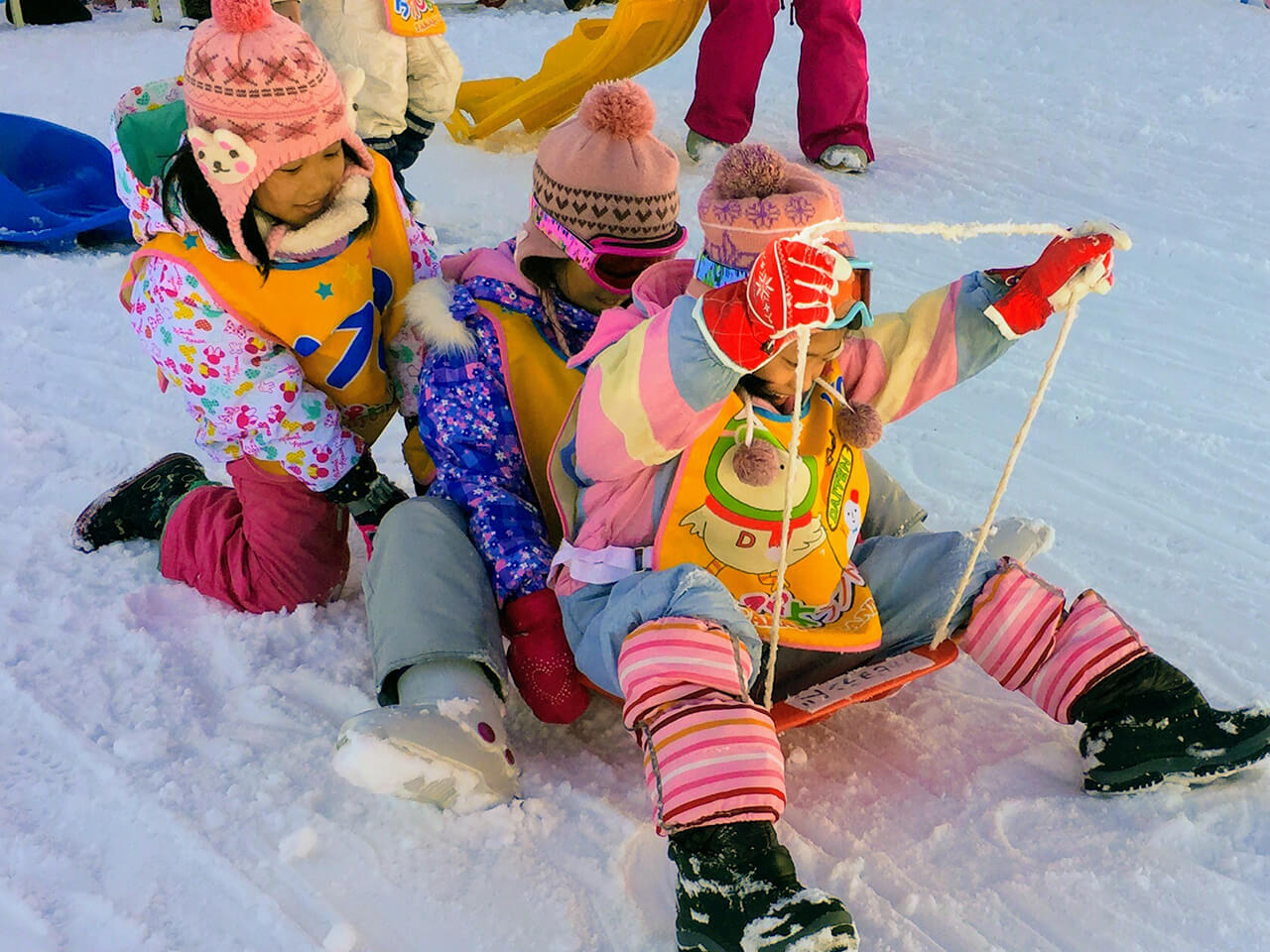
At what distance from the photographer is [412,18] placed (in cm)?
342

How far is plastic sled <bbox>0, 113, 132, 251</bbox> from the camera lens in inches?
138

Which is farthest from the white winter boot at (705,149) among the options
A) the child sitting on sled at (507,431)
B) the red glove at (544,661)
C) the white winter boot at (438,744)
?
the white winter boot at (438,744)

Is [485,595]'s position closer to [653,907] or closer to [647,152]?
[653,907]

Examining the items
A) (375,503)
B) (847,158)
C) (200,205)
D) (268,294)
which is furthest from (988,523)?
(847,158)

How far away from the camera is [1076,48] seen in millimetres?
5535

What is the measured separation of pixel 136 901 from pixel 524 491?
771mm

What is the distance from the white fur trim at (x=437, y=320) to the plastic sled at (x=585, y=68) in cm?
287

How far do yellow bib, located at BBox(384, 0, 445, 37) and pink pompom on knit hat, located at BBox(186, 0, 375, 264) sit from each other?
5.85 ft

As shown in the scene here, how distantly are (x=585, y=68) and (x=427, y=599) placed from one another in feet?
11.3

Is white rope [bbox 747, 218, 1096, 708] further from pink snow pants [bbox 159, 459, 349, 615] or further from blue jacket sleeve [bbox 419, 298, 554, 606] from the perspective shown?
pink snow pants [bbox 159, 459, 349, 615]

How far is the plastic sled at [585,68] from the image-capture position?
434 cm

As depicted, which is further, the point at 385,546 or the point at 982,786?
the point at 385,546

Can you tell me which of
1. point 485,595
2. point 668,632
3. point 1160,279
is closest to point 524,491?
point 485,595

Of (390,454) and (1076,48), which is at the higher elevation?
(1076,48)
